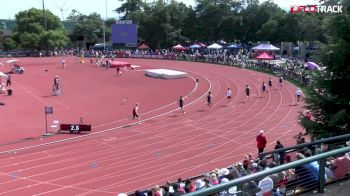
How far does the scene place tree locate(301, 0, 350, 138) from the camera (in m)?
12.7

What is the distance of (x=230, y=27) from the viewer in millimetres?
78750

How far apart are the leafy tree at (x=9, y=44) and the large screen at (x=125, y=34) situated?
684 inches

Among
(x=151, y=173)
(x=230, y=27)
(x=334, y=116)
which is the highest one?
(x=230, y=27)

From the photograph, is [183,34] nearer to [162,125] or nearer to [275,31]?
[275,31]

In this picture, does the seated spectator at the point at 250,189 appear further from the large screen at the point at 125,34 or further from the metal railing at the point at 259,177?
the large screen at the point at 125,34

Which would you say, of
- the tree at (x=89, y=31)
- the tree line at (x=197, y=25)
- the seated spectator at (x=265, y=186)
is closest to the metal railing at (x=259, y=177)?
the seated spectator at (x=265, y=186)

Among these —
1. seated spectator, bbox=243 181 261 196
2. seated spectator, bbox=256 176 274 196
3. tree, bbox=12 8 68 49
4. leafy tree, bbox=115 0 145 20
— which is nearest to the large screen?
tree, bbox=12 8 68 49

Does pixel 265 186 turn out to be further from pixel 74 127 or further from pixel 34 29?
pixel 34 29

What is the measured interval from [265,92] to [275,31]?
1456 inches

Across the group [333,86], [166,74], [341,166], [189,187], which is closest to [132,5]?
[166,74]

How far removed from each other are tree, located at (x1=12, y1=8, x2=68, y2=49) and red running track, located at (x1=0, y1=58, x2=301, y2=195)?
34059mm

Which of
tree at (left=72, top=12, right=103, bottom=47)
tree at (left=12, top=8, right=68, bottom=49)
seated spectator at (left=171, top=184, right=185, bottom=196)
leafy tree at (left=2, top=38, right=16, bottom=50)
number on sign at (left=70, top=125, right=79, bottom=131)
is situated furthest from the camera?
tree at (left=72, top=12, right=103, bottom=47)

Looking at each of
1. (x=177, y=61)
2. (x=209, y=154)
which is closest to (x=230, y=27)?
(x=177, y=61)

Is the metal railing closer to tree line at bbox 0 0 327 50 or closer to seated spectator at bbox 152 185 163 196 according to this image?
seated spectator at bbox 152 185 163 196
